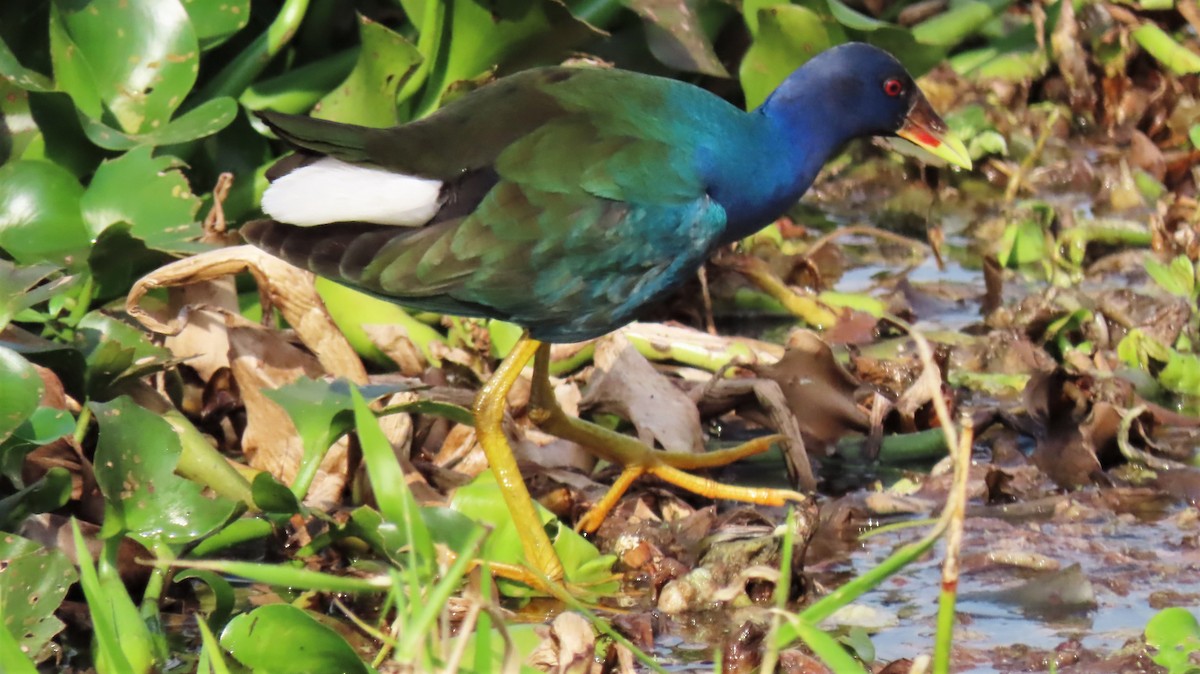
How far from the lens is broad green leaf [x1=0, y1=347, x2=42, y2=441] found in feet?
6.70

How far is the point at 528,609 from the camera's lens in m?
2.33

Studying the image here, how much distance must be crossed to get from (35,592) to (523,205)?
0.83m

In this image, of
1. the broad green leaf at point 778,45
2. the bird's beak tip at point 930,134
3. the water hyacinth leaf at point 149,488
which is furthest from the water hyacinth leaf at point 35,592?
the broad green leaf at point 778,45

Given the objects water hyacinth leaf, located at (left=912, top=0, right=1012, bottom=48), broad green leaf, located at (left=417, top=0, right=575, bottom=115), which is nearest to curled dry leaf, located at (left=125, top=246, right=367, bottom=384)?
broad green leaf, located at (left=417, top=0, right=575, bottom=115)

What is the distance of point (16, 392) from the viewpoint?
6.77ft

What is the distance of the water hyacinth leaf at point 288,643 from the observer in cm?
169

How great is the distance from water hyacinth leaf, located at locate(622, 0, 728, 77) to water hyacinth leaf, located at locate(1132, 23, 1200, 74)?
163cm

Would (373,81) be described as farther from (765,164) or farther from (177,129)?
(765,164)

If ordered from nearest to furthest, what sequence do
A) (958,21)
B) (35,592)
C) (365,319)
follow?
(35,592)
(365,319)
(958,21)

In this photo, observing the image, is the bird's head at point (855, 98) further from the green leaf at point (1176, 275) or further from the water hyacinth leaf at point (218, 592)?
the water hyacinth leaf at point (218, 592)

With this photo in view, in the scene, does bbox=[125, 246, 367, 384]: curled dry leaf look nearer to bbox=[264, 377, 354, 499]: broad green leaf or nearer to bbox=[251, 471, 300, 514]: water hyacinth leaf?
bbox=[264, 377, 354, 499]: broad green leaf

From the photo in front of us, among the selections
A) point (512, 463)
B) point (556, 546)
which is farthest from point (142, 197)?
point (556, 546)

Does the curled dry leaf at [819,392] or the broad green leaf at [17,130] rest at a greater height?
the broad green leaf at [17,130]

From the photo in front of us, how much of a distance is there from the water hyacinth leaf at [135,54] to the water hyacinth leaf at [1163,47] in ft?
8.54
